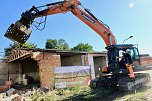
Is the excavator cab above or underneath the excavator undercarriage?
above

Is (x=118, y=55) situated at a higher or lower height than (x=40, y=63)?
higher

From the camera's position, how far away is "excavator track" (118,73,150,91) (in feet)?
39.1

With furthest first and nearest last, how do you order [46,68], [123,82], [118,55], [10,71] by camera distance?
[10,71] → [46,68] → [118,55] → [123,82]

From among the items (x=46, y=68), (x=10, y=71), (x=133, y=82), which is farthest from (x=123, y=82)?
(x=10, y=71)

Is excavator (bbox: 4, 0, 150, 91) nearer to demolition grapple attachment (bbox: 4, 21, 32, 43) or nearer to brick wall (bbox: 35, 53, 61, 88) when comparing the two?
demolition grapple attachment (bbox: 4, 21, 32, 43)

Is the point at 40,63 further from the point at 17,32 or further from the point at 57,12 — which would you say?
the point at 17,32

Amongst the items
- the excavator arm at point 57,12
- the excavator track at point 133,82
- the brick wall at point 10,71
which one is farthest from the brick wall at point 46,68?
the excavator track at point 133,82

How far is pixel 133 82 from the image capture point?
12.4 meters

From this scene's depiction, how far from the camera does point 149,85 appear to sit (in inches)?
558

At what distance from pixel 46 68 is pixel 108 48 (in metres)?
7.66

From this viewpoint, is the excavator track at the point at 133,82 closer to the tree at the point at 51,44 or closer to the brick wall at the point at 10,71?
the brick wall at the point at 10,71

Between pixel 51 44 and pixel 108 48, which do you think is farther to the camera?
pixel 51 44

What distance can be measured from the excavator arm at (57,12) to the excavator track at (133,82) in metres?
2.55

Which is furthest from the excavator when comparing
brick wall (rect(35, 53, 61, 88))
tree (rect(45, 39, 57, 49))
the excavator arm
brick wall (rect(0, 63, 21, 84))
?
tree (rect(45, 39, 57, 49))
